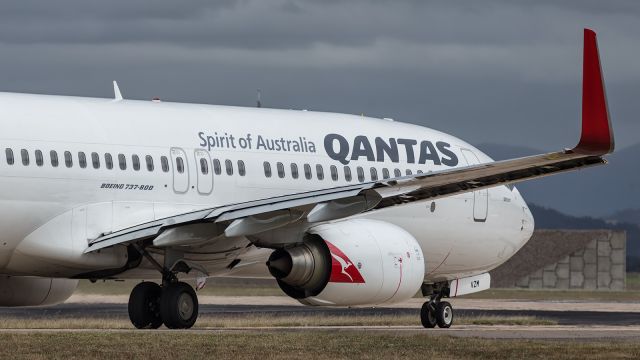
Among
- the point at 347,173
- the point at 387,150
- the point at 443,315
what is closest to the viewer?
the point at 347,173

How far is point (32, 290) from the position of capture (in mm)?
32594

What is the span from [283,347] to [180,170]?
6446mm

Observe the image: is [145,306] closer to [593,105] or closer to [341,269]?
[341,269]

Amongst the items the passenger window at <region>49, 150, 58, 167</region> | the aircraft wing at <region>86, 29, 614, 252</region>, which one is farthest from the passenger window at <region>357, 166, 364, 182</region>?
the passenger window at <region>49, 150, 58, 167</region>

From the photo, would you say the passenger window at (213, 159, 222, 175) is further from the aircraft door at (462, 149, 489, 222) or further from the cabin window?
the aircraft door at (462, 149, 489, 222)

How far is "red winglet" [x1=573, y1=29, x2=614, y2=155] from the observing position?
81.9 feet

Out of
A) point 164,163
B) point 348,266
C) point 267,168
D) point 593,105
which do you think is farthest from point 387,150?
point 593,105

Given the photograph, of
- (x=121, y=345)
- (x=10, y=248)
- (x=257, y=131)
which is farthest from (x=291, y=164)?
(x=121, y=345)

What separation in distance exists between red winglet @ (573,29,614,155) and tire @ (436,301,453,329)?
1013cm

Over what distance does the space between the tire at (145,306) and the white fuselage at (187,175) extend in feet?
1.12

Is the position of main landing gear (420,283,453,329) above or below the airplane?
below

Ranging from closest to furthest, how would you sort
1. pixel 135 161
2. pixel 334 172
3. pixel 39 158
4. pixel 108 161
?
pixel 39 158 → pixel 108 161 → pixel 135 161 → pixel 334 172

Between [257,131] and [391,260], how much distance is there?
4336 millimetres

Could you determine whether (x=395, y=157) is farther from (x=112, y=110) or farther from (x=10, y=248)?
(x=10, y=248)
